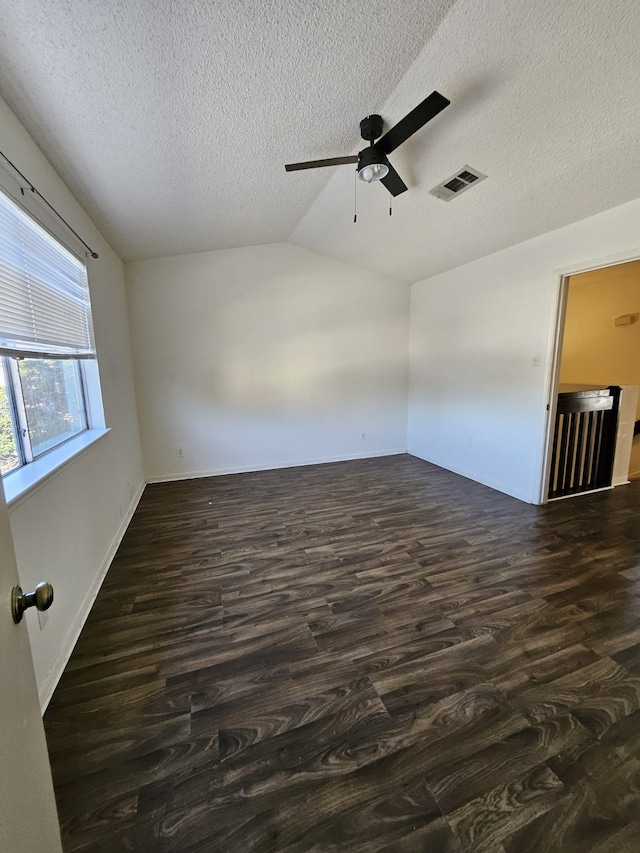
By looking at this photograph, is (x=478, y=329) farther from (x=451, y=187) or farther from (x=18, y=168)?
(x=18, y=168)

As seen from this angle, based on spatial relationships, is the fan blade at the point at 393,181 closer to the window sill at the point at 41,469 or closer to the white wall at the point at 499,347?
the white wall at the point at 499,347

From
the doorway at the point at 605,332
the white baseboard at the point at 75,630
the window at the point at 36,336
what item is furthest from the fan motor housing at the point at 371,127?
the doorway at the point at 605,332

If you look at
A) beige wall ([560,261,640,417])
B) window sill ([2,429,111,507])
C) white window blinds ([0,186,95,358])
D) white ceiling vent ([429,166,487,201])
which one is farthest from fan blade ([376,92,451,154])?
beige wall ([560,261,640,417])

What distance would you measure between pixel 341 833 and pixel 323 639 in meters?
0.76

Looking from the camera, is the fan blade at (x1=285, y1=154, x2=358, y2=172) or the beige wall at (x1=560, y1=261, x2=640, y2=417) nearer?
the fan blade at (x1=285, y1=154, x2=358, y2=172)

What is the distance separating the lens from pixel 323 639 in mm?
1787

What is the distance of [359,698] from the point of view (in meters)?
1.46

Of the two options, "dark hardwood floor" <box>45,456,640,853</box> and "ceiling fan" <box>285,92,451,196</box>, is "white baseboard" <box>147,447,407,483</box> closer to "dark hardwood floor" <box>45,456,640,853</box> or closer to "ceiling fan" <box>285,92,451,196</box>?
"dark hardwood floor" <box>45,456,640,853</box>

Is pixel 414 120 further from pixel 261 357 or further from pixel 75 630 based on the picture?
pixel 75 630

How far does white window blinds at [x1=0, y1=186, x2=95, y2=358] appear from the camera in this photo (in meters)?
1.55

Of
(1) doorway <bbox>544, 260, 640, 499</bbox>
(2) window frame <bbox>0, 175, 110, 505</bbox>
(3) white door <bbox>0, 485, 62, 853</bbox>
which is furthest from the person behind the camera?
(1) doorway <bbox>544, 260, 640, 499</bbox>

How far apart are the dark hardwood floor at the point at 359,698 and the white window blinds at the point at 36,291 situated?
62.2 inches

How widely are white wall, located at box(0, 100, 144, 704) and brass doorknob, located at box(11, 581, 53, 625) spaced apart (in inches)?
32.5

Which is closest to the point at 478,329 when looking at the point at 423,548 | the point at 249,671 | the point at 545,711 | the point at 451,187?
the point at 451,187
